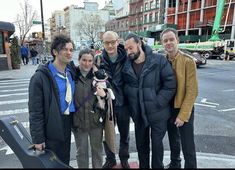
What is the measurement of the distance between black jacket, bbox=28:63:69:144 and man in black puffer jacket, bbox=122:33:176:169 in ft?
3.06

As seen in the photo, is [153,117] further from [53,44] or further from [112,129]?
[53,44]

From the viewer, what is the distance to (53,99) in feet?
9.02

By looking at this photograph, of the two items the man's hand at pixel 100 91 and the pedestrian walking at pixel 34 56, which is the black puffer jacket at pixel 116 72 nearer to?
the man's hand at pixel 100 91

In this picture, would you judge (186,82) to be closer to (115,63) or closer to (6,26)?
(115,63)

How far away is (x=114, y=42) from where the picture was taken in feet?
10.5

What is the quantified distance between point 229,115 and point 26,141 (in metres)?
5.82

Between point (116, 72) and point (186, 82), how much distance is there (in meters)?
0.91

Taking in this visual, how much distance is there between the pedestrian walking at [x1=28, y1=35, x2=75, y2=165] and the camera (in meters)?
2.69

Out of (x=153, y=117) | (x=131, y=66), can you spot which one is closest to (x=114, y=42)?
(x=131, y=66)

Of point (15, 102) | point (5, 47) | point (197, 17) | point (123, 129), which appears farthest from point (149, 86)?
point (197, 17)

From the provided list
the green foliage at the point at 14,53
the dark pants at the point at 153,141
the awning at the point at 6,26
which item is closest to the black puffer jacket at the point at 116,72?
the dark pants at the point at 153,141

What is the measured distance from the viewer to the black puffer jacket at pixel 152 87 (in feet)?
9.72

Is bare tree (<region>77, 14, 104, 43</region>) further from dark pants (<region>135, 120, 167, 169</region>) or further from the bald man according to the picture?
dark pants (<region>135, 120, 167, 169</region>)

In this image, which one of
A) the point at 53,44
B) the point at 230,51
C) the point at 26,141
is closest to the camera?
the point at 26,141
